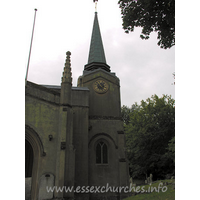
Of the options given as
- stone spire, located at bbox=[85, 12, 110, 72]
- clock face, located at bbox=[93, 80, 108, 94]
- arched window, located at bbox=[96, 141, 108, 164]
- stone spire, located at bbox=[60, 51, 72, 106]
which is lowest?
arched window, located at bbox=[96, 141, 108, 164]

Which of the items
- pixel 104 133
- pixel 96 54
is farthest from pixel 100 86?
pixel 96 54

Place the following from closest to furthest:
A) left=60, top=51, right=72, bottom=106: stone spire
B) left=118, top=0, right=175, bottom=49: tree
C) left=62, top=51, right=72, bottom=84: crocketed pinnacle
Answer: left=118, top=0, right=175, bottom=49: tree
left=60, top=51, right=72, bottom=106: stone spire
left=62, top=51, right=72, bottom=84: crocketed pinnacle

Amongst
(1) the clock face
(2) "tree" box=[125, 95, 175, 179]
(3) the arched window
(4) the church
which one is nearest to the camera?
(4) the church

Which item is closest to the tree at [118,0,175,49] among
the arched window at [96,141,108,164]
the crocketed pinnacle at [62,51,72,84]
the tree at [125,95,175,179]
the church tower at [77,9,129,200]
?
the crocketed pinnacle at [62,51,72,84]

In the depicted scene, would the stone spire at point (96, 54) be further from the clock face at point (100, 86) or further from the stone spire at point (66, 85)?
the stone spire at point (66, 85)

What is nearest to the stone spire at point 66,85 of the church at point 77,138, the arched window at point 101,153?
the church at point 77,138

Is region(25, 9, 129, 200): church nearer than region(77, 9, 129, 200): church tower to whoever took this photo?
Yes

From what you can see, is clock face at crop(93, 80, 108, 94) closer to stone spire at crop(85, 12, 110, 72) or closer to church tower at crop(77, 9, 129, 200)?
church tower at crop(77, 9, 129, 200)

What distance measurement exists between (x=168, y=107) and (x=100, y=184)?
62.3 ft

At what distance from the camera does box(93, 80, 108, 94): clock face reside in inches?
867

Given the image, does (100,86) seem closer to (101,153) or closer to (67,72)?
(67,72)

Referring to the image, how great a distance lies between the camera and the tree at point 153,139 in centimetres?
2831

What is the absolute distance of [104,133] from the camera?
1955 cm

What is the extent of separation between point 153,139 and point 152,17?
22.5 meters
